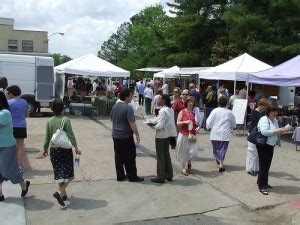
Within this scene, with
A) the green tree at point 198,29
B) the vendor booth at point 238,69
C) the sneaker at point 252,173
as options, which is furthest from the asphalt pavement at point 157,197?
the green tree at point 198,29

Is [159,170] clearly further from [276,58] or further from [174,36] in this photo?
[174,36]

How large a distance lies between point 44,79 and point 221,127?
11.9 metres

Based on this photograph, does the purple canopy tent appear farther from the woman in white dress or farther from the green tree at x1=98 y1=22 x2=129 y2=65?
the green tree at x1=98 y1=22 x2=129 y2=65

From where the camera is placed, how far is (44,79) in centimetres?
1920

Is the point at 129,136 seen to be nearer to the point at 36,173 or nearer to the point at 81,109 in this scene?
the point at 36,173

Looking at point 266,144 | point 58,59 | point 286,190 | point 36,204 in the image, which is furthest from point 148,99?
point 58,59

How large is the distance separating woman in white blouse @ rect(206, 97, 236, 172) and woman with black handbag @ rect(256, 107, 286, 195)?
149 cm

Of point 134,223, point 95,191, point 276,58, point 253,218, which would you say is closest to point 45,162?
point 95,191

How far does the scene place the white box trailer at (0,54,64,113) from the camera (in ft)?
61.7

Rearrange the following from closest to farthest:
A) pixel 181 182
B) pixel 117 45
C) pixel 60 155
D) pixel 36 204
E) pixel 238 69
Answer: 1. pixel 60 155
2. pixel 36 204
3. pixel 181 182
4. pixel 238 69
5. pixel 117 45

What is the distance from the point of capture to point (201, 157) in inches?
421

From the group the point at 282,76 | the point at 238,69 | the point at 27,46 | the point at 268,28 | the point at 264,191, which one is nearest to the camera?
the point at 264,191

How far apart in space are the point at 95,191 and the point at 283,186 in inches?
133

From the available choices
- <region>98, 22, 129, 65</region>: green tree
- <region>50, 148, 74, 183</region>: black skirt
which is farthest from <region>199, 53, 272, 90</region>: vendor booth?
<region>98, 22, 129, 65</region>: green tree
